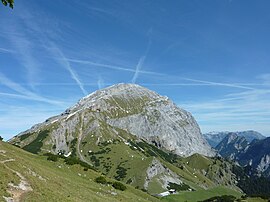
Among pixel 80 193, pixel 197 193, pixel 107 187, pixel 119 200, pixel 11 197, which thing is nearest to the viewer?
pixel 11 197

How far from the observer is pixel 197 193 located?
16225 centimetres

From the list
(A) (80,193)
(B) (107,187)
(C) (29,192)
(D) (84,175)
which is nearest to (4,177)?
(C) (29,192)

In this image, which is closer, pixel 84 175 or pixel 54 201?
pixel 54 201

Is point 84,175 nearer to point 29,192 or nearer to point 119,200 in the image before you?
point 119,200

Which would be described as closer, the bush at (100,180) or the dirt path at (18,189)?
the dirt path at (18,189)

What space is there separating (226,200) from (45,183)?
74.7 m

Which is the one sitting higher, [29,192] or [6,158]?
[6,158]

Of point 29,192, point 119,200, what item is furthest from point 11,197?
point 119,200

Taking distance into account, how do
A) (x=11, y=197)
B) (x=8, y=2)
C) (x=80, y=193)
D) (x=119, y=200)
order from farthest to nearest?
(x=119, y=200) < (x=80, y=193) < (x=11, y=197) < (x=8, y=2)

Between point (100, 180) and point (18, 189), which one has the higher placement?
point (100, 180)

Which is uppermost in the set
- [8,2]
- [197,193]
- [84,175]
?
[8,2]

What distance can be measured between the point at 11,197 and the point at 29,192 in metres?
3.13

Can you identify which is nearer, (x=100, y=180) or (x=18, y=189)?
(x=18, y=189)

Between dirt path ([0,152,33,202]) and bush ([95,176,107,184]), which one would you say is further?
bush ([95,176,107,184])
